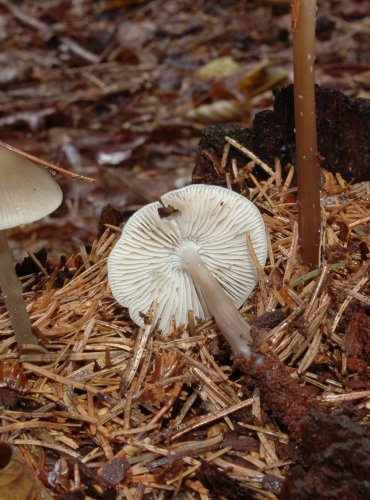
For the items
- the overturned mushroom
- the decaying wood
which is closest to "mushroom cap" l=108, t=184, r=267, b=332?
the overturned mushroom

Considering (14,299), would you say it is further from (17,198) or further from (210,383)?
(210,383)

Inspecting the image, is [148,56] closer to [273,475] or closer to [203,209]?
[203,209]

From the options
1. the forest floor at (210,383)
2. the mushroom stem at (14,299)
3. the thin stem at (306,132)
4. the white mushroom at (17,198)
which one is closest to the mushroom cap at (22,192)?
the white mushroom at (17,198)

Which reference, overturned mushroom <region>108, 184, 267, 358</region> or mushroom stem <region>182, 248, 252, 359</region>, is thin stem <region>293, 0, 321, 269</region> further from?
mushroom stem <region>182, 248, 252, 359</region>

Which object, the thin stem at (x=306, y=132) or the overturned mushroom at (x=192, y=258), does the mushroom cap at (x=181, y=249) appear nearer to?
the overturned mushroom at (x=192, y=258)

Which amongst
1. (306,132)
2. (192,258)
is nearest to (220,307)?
(192,258)

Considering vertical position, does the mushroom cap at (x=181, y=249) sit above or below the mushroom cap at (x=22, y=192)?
below
